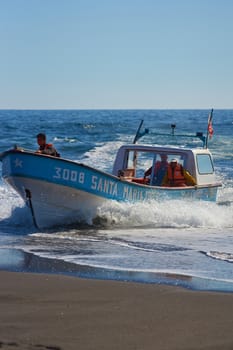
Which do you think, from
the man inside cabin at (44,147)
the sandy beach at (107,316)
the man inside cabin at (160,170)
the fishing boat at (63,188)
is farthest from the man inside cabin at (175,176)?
the sandy beach at (107,316)

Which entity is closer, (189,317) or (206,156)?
(189,317)

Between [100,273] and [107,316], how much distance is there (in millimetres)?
2200

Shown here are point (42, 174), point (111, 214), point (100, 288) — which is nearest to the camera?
point (100, 288)

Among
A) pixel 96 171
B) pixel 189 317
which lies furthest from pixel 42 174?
pixel 189 317

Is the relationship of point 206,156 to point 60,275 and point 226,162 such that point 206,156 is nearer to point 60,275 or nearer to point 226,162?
point 60,275

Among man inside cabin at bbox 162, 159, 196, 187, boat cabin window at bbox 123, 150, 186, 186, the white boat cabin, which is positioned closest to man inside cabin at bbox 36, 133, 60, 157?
the white boat cabin

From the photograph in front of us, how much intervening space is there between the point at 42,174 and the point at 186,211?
3.05 metres

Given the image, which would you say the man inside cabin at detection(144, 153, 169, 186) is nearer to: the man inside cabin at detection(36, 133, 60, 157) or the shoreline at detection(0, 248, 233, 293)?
the man inside cabin at detection(36, 133, 60, 157)

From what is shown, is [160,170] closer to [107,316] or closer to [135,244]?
[135,244]

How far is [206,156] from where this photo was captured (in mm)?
16516

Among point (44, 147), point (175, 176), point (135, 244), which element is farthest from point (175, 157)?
point (135, 244)

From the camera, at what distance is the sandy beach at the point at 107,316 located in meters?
5.97

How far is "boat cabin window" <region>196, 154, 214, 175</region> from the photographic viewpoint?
16.1 m

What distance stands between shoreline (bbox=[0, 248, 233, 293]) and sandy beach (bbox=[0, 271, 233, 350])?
0.27 m
